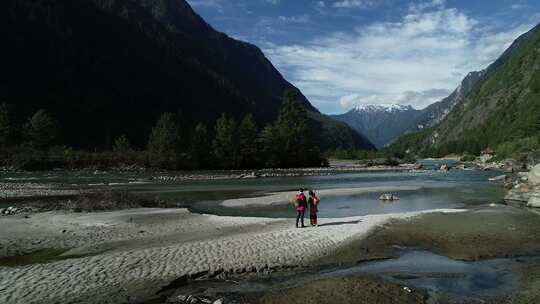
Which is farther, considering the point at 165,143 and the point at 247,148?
the point at 247,148

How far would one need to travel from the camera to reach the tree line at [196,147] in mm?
122438

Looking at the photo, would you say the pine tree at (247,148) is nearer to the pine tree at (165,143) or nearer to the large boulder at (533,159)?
the pine tree at (165,143)

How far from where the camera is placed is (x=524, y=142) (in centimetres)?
15075

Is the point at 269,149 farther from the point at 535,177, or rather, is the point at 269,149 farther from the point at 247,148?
the point at 535,177

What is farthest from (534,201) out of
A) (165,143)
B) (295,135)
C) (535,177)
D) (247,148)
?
(295,135)

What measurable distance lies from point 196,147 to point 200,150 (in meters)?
1.46

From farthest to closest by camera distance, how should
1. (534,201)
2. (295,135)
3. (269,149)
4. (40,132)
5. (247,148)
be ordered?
(295,135), (269,149), (247,148), (40,132), (534,201)

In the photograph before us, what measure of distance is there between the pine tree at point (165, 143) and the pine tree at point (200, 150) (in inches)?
189

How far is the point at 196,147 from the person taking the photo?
131 meters

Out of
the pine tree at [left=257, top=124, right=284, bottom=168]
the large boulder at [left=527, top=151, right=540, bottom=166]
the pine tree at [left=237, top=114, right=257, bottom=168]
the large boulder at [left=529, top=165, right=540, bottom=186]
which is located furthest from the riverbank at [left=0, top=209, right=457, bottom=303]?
the pine tree at [left=257, top=124, right=284, bottom=168]

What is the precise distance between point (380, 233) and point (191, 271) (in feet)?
42.2

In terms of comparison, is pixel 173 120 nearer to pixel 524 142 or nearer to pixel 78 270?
pixel 524 142

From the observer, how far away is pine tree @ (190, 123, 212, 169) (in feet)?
425

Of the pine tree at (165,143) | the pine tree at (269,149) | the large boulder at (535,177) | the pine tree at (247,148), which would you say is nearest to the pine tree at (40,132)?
the pine tree at (165,143)
